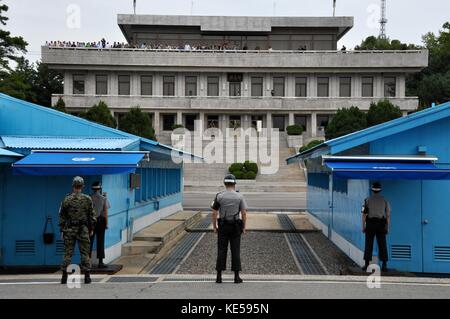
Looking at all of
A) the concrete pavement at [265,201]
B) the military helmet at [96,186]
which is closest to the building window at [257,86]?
the concrete pavement at [265,201]

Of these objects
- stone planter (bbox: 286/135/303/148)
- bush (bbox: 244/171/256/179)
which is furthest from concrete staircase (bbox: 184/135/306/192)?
stone planter (bbox: 286/135/303/148)

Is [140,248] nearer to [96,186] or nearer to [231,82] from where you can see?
[96,186]

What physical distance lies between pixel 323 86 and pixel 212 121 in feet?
43.0

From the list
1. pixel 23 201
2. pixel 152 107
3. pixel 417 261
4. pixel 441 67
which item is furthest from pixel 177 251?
pixel 441 67

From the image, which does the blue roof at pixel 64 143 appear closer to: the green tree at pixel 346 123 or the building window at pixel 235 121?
the green tree at pixel 346 123

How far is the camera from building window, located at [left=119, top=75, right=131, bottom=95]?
66938 millimetres

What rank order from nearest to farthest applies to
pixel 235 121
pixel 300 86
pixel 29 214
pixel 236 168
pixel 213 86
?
pixel 29 214, pixel 236 168, pixel 235 121, pixel 300 86, pixel 213 86

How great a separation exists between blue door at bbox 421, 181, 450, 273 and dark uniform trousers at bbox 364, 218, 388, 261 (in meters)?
1.42

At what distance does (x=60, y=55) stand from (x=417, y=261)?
57.6m

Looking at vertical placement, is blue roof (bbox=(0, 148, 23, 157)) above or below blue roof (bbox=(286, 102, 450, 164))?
below

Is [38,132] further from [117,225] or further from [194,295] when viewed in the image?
[194,295]

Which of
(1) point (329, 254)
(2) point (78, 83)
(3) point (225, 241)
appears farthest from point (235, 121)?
(3) point (225, 241)

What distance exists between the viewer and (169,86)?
2655 inches

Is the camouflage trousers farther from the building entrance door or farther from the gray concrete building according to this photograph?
the building entrance door
